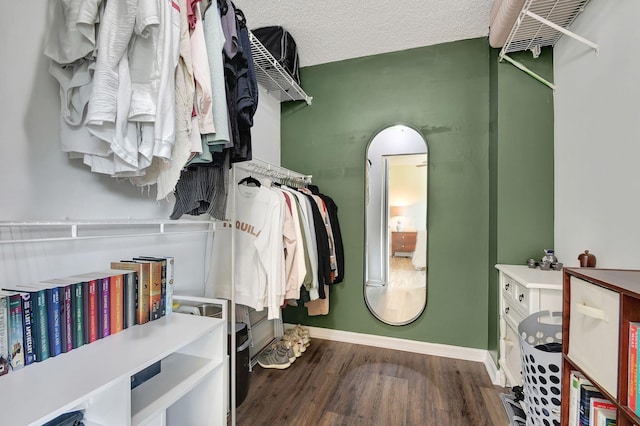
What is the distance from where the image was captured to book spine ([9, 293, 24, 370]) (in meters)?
0.78

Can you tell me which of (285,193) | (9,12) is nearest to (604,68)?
(285,193)

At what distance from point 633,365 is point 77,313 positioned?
158 cm

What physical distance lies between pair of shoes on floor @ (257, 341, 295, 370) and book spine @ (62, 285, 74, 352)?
1.46 metres

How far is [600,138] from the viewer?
1.39 meters

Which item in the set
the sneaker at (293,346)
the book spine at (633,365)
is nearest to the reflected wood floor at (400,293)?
the sneaker at (293,346)

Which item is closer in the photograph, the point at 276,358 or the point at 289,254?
the point at 289,254

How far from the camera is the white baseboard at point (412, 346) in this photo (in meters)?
2.19

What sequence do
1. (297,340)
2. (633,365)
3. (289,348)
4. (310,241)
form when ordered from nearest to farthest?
(633,365) < (310,241) < (289,348) < (297,340)

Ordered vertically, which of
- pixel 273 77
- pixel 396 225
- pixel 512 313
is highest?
pixel 273 77

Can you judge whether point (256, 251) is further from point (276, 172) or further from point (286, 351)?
point (286, 351)

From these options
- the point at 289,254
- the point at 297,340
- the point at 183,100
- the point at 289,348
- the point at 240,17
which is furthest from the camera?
the point at 297,340

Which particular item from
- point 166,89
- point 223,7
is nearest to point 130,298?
point 166,89

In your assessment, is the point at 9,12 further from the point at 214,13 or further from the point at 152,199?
the point at 152,199

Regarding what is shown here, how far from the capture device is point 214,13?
3.56 ft
